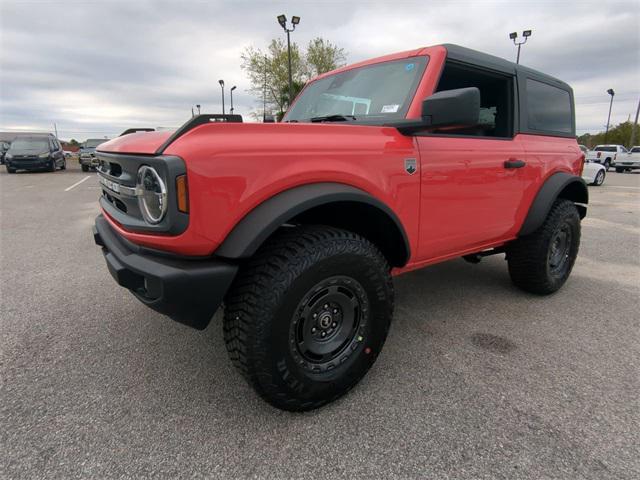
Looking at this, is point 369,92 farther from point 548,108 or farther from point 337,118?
point 548,108

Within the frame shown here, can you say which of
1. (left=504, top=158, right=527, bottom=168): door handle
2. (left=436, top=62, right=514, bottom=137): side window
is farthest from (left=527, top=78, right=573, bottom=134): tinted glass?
(left=504, top=158, right=527, bottom=168): door handle

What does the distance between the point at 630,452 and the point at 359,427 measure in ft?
3.85

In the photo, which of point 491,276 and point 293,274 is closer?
point 293,274

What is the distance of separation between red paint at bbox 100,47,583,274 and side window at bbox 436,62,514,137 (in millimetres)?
233

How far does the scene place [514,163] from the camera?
2.84m

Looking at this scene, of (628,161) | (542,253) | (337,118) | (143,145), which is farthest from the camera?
(628,161)

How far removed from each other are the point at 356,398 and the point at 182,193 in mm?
1370

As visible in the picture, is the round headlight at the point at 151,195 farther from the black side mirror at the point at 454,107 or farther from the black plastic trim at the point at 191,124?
the black side mirror at the point at 454,107

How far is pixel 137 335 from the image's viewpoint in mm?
2752

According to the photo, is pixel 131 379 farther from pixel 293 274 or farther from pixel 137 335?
pixel 293 274

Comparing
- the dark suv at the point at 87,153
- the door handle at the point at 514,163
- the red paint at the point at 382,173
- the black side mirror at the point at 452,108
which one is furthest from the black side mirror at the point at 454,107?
the dark suv at the point at 87,153

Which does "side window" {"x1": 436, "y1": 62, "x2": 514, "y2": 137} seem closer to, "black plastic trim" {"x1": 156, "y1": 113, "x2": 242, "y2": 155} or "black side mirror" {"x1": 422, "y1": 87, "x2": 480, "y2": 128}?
"black side mirror" {"x1": 422, "y1": 87, "x2": 480, "y2": 128}

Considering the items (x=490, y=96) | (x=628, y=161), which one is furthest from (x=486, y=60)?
(x=628, y=161)

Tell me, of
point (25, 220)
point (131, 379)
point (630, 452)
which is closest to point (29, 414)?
point (131, 379)
